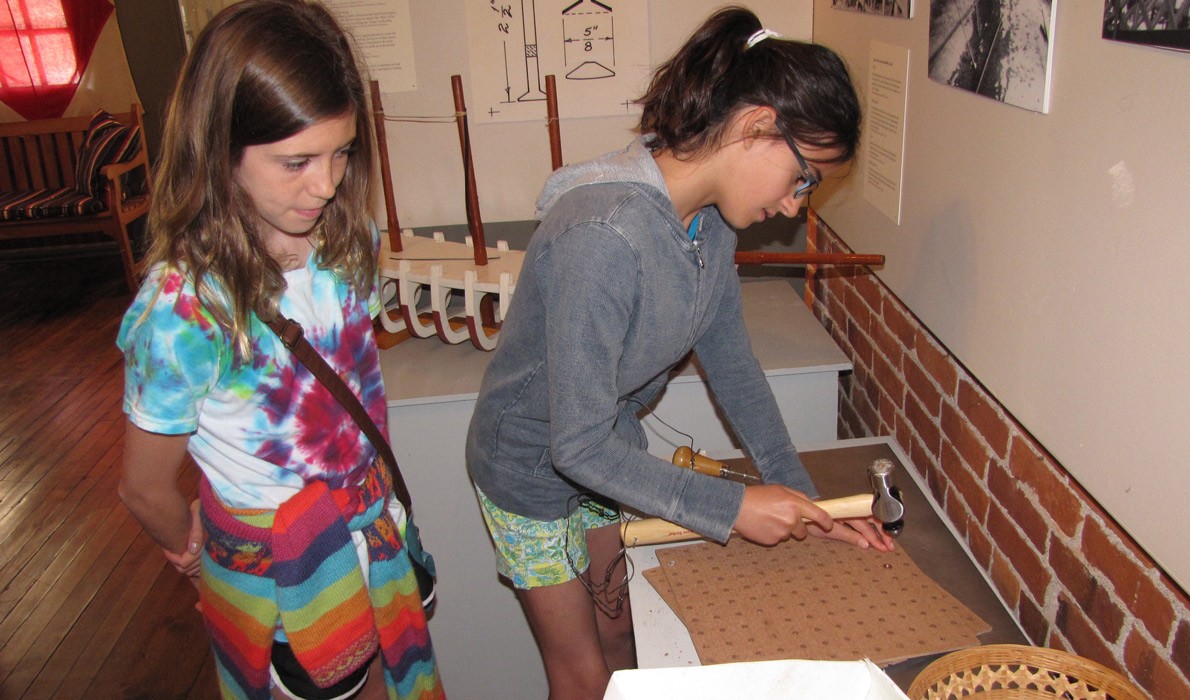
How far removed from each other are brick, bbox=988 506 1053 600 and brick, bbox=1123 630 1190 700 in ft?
0.56

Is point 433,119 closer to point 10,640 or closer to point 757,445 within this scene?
point 757,445

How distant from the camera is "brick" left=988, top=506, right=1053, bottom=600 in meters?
1.21

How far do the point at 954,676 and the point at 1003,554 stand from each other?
16.2 inches

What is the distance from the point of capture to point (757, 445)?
148 cm

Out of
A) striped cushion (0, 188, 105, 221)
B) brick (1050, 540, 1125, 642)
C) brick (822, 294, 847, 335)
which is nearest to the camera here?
brick (1050, 540, 1125, 642)

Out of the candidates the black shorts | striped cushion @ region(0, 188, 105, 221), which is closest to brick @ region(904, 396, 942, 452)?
the black shorts

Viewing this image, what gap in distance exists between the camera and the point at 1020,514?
1253mm

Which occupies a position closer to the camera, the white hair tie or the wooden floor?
the white hair tie

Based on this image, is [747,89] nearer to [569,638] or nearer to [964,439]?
[964,439]

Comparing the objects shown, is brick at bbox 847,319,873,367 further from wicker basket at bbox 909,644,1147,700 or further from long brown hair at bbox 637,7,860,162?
wicker basket at bbox 909,644,1147,700

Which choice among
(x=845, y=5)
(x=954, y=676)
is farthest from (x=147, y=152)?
(x=954, y=676)

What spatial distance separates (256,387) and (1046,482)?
1.05m

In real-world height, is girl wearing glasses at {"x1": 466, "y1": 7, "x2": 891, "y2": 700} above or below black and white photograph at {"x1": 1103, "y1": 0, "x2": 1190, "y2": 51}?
below

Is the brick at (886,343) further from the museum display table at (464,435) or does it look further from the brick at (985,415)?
the brick at (985,415)
